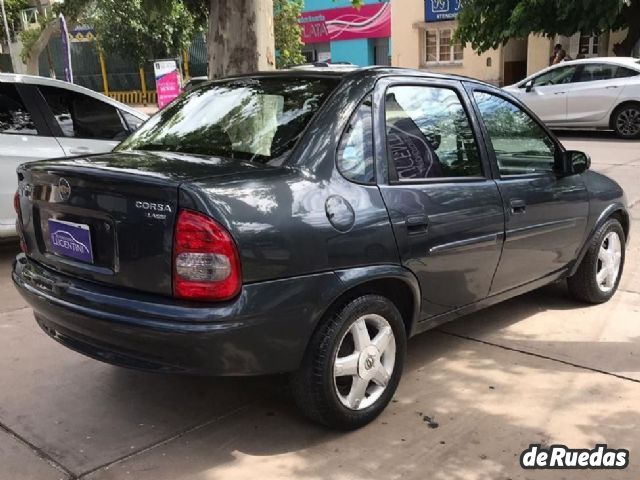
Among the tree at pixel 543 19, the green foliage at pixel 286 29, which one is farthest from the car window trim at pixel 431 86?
the green foliage at pixel 286 29

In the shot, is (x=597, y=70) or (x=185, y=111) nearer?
(x=185, y=111)

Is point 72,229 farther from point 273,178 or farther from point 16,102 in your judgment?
point 16,102

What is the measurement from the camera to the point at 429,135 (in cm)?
349

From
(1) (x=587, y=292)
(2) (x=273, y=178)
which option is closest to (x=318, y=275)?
(2) (x=273, y=178)

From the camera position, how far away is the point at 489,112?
12.9ft

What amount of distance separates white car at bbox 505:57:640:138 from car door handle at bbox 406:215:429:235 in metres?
11.7

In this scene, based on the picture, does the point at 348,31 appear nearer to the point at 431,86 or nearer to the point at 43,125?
the point at 43,125

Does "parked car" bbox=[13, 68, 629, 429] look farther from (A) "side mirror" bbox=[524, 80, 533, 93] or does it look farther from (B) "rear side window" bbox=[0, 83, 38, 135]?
(A) "side mirror" bbox=[524, 80, 533, 93]

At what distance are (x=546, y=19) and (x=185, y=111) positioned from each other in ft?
50.3

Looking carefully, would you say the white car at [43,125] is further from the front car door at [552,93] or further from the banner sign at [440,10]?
the banner sign at [440,10]

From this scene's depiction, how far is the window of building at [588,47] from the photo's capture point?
21656 millimetres

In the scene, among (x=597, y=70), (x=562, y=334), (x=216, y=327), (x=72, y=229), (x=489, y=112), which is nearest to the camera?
(x=216, y=327)

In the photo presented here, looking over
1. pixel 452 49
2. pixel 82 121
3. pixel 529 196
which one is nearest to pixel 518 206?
pixel 529 196

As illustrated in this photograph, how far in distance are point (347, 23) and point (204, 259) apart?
102 ft
